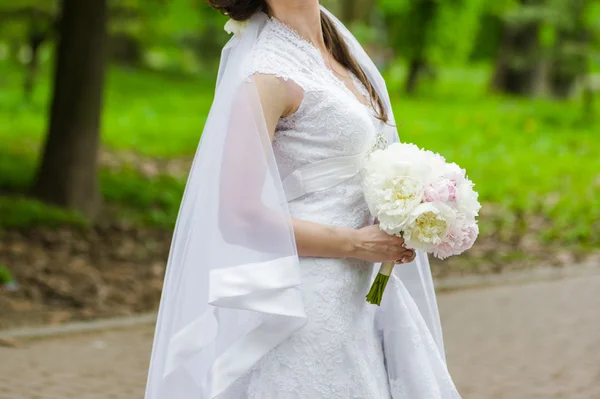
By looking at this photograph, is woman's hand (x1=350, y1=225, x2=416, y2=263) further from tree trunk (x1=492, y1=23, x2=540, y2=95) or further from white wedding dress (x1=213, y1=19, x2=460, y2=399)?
tree trunk (x1=492, y1=23, x2=540, y2=95)

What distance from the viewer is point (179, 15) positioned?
22797 mm

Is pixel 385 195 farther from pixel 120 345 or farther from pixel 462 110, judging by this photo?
pixel 462 110

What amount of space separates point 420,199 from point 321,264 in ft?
0.99

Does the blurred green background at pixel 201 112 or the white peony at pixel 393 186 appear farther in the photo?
the blurred green background at pixel 201 112

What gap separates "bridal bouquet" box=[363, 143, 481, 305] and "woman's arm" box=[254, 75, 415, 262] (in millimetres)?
47

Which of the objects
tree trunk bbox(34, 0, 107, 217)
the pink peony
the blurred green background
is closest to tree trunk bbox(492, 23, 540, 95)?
the blurred green background

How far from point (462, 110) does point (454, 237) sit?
19.5m

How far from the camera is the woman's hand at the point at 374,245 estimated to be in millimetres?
2580

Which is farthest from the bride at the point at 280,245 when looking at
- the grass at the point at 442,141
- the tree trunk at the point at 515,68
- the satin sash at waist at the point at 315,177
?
the tree trunk at the point at 515,68

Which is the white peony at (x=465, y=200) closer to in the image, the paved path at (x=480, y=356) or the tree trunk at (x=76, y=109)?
the paved path at (x=480, y=356)

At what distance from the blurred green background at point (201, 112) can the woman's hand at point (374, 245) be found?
8.35 metres

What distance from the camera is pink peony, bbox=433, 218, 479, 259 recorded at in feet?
8.52

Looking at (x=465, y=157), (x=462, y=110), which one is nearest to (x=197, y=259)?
(x=465, y=157)

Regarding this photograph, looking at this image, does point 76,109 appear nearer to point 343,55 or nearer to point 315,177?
point 343,55
